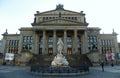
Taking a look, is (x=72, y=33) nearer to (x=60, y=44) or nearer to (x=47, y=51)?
(x=47, y=51)

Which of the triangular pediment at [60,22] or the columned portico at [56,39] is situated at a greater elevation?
the triangular pediment at [60,22]

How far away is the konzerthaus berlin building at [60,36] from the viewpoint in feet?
200

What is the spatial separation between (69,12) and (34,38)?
72.5 feet

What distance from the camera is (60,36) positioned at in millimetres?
67812

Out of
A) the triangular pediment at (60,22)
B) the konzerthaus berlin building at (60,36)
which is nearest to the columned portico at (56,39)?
the konzerthaus berlin building at (60,36)

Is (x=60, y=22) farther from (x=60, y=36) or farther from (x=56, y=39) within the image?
(x=56, y=39)

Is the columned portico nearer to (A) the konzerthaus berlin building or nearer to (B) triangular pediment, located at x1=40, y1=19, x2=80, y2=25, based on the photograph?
(A) the konzerthaus berlin building

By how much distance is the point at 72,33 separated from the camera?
6644cm

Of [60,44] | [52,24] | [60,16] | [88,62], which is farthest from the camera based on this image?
[60,16]

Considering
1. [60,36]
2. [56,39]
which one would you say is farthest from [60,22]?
[56,39]

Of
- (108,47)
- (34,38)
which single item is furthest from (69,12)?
(108,47)

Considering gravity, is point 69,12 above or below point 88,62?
above

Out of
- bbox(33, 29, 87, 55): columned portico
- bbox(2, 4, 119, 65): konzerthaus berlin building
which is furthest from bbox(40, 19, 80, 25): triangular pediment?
bbox(33, 29, 87, 55): columned portico

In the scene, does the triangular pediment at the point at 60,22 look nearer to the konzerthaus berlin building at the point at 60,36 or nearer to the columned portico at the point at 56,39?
the konzerthaus berlin building at the point at 60,36
